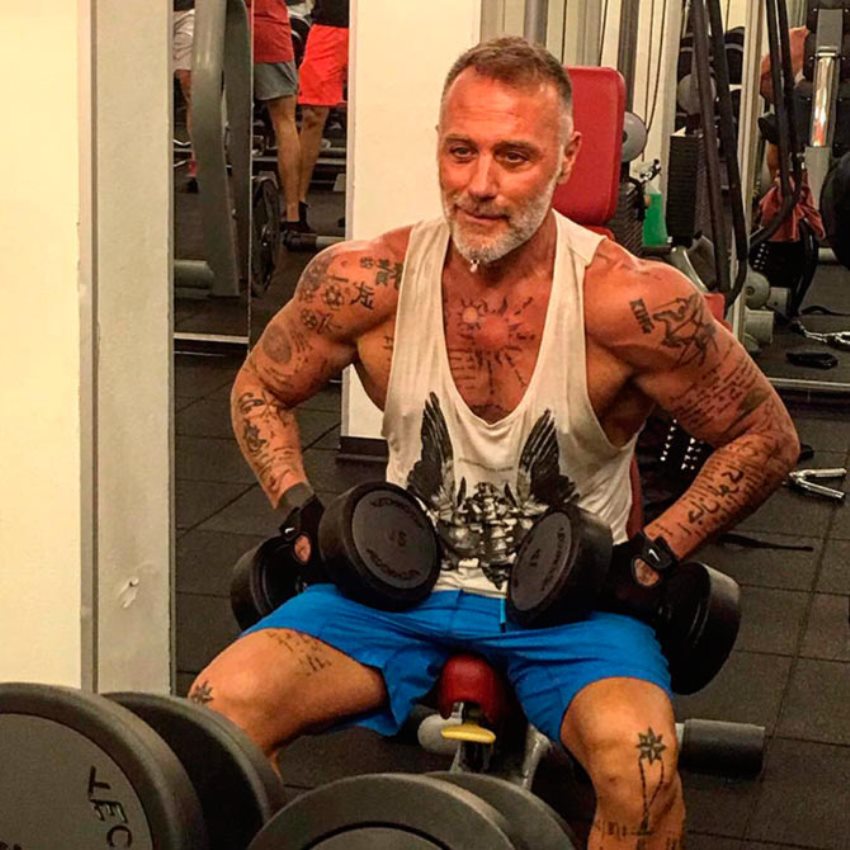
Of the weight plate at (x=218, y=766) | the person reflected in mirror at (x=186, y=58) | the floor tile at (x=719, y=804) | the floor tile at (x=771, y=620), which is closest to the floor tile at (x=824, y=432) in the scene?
the floor tile at (x=771, y=620)

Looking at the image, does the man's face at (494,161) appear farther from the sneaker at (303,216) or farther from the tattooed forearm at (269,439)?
the sneaker at (303,216)

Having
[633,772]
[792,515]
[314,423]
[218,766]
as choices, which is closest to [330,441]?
[314,423]

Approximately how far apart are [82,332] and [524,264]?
0.59 meters

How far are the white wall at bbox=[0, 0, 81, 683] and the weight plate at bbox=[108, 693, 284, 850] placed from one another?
0.90 m

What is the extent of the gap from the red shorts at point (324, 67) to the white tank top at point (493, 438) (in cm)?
250

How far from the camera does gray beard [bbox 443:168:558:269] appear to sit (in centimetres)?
207

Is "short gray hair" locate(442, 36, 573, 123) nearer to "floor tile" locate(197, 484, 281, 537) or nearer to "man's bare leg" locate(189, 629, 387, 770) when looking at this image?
"man's bare leg" locate(189, 629, 387, 770)

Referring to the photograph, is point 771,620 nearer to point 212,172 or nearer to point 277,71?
point 212,172

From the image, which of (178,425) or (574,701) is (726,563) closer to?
(178,425)

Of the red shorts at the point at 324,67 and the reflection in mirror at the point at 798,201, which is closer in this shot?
the reflection in mirror at the point at 798,201

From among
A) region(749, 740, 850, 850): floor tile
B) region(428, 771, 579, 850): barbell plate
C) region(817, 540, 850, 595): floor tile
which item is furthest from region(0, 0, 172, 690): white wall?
region(817, 540, 850, 595): floor tile

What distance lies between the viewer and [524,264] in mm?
2150

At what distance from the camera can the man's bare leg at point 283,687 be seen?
6.30 feet

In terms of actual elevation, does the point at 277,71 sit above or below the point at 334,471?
above
